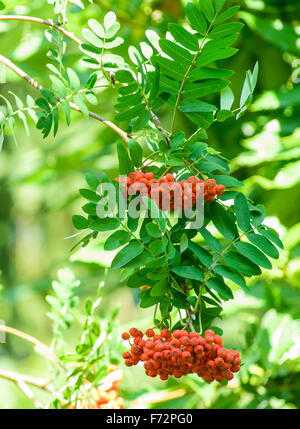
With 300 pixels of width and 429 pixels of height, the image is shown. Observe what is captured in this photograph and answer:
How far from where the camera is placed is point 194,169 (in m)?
0.40

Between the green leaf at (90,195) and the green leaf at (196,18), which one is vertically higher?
the green leaf at (196,18)

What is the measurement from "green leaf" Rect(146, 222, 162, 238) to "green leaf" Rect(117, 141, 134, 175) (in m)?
0.06

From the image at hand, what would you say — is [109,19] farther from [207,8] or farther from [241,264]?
[241,264]

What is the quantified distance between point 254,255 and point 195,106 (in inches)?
4.5

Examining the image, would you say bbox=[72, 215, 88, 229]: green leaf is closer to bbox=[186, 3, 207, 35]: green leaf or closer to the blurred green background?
bbox=[186, 3, 207, 35]: green leaf

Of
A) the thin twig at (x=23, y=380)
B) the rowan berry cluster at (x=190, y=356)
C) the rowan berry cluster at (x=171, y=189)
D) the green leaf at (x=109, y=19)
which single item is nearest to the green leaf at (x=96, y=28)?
the green leaf at (x=109, y=19)

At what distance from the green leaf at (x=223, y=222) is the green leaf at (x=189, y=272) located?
0.12 ft

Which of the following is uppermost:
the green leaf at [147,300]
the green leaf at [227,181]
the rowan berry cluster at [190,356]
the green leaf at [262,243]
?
the green leaf at [227,181]

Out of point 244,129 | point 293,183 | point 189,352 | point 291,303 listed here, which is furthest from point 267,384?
point 189,352

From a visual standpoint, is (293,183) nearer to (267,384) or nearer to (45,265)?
(267,384)

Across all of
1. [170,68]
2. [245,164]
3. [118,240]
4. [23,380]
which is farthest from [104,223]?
[245,164]

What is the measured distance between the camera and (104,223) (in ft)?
1.26

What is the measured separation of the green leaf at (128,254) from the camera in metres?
0.38

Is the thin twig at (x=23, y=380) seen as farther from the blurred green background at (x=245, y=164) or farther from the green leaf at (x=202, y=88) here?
the green leaf at (x=202, y=88)
